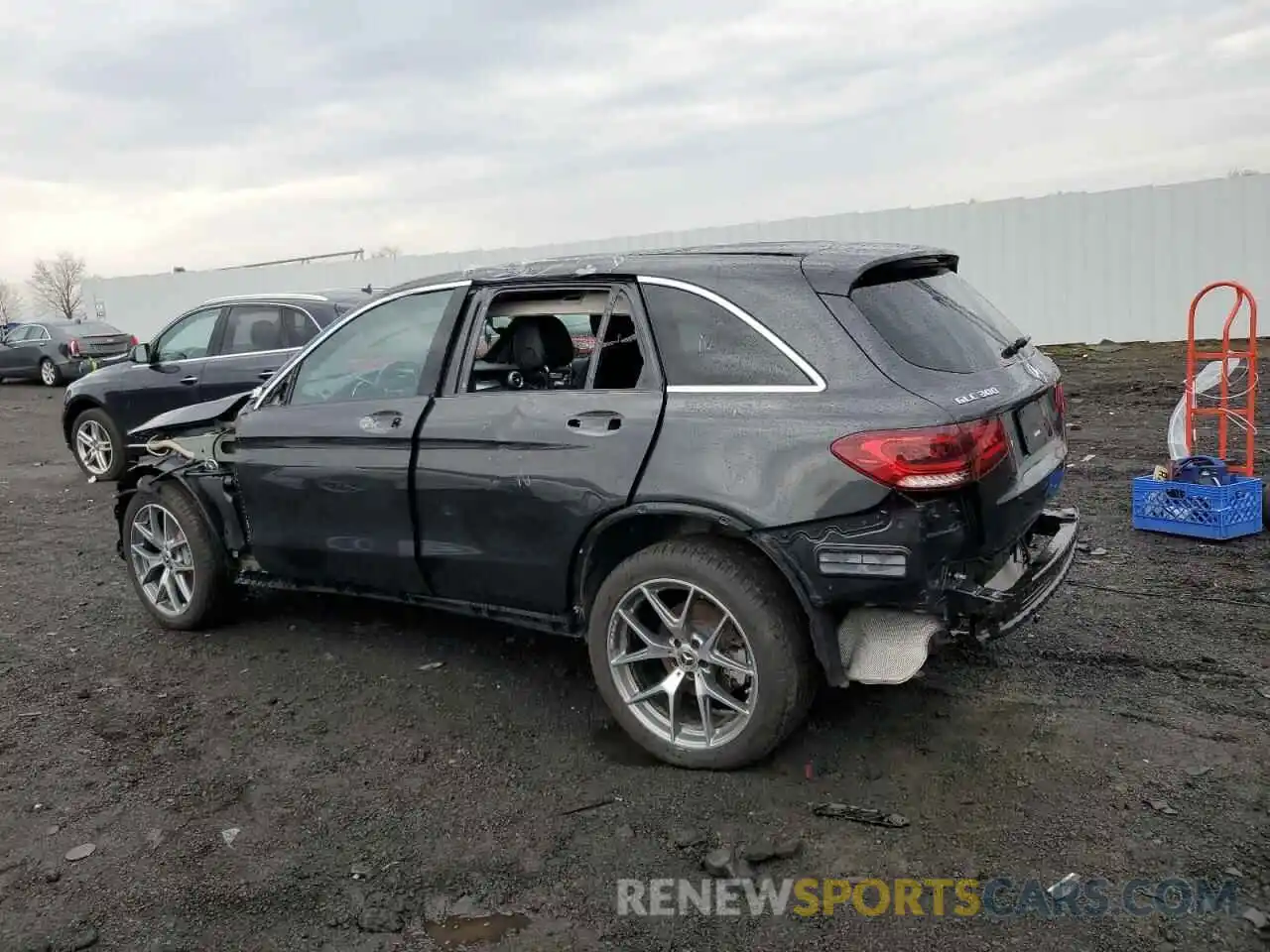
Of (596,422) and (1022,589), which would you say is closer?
(1022,589)

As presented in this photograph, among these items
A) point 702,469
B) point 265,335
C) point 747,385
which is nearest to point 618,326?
point 747,385

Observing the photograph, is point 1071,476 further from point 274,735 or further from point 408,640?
point 274,735

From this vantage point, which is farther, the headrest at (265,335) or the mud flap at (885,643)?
the headrest at (265,335)

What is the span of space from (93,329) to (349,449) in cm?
1979

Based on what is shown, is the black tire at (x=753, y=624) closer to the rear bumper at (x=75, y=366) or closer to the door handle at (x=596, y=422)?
the door handle at (x=596, y=422)

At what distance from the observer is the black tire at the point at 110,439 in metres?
10.0

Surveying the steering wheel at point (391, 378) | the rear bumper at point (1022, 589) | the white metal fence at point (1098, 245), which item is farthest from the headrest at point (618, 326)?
the white metal fence at point (1098, 245)

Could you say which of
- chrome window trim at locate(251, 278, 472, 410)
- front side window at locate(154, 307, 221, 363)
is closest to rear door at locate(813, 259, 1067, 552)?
chrome window trim at locate(251, 278, 472, 410)

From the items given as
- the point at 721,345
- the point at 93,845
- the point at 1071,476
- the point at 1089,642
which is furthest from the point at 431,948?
the point at 1071,476

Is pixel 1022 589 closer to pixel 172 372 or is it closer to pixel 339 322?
pixel 339 322

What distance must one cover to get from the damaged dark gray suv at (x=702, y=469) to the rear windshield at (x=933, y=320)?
0.04 ft

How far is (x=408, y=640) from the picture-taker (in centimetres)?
529

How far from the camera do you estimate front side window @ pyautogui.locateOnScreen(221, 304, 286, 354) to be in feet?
30.7
